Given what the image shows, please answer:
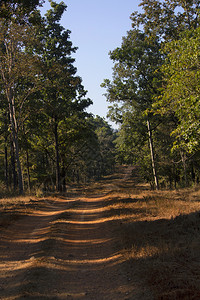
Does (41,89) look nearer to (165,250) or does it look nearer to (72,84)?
(72,84)

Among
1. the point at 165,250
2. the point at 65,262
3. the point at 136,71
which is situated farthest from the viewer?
the point at 136,71

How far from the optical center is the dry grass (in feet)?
16.3

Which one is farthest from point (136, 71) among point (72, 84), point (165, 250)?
point (165, 250)

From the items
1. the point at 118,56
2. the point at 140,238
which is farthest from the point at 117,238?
the point at 118,56

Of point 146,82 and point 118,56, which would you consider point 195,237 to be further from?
point 118,56

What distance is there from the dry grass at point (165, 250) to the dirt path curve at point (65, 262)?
398 millimetres

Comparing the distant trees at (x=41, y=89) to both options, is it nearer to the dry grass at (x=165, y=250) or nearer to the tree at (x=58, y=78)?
the tree at (x=58, y=78)

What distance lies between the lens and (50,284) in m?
5.55

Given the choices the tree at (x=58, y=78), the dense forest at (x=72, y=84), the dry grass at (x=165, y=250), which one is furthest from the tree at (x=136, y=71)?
the dry grass at (x=165, y=250)

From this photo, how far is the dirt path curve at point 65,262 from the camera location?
17.0 feet

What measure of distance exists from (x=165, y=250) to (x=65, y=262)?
114 inches

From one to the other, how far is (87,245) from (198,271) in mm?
4104

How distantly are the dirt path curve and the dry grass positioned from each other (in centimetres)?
40

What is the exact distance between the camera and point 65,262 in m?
6.96
